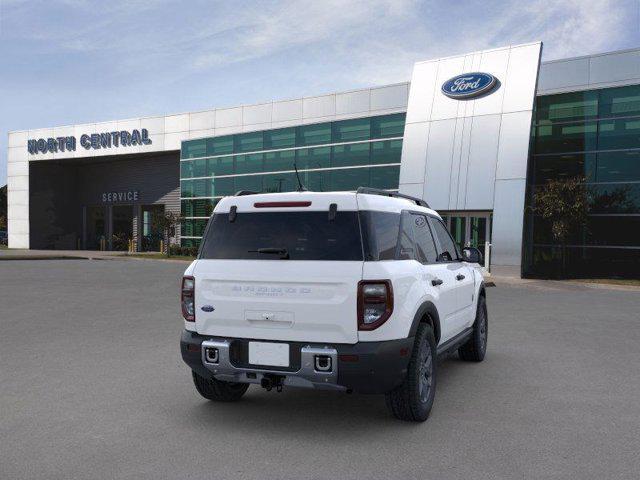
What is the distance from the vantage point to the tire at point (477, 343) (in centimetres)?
710

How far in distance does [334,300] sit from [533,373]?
330cm

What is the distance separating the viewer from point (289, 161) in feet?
105

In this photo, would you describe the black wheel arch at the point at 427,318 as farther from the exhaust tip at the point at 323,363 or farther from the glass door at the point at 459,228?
the glass door at the point at 459,228

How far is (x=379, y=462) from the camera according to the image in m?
4.02

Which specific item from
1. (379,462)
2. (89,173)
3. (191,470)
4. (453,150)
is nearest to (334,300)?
(379,462)

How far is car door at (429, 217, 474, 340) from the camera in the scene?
5922mm

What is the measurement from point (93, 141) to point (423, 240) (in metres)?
40.7

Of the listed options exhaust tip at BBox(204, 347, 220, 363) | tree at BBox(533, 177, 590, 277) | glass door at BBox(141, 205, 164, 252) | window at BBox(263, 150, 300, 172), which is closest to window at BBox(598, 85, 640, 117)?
tree at BBox(533, 177, 590, 277)

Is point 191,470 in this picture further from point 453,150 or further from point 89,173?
point 89,173

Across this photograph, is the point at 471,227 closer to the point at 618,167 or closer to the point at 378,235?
the point at 618,167

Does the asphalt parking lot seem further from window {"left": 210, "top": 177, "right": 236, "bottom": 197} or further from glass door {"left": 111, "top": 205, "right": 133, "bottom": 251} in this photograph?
glass door {"left": 111, "top": 205, "right": 133, "bottom": 251}

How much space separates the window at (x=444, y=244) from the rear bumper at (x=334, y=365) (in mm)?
1616

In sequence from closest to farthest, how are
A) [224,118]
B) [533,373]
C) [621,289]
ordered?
[533,373]
[621,289]
[224,118]

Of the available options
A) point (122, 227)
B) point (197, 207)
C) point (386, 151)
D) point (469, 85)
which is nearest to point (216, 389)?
point (469, 85)
